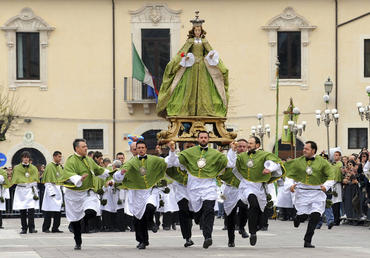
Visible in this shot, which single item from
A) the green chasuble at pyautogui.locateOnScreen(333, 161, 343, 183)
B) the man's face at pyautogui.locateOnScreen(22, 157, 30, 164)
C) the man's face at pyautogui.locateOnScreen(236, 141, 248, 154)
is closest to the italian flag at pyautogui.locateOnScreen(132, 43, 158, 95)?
the green chasuble at pyautogui.locateOnScreen(333, 161, 343, 183)

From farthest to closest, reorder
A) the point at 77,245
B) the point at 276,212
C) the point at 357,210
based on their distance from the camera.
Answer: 1. the point at 276,212
2. the point at 357,210
3. the point at 77,245

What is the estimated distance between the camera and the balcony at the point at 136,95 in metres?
44.8

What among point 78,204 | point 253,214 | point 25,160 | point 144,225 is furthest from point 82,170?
point 25,160

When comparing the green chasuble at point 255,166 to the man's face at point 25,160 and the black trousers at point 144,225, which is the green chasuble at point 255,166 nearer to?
the black trousers at point 144,225

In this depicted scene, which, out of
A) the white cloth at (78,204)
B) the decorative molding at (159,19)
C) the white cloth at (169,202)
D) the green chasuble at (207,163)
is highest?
the decorative molding at (159,19)

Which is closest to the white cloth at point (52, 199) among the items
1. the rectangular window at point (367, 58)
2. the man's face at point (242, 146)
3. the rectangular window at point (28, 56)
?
the man's face at point (242, 146)

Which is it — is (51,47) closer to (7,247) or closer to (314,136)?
(314,136)

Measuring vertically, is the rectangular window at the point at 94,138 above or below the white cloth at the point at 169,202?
above

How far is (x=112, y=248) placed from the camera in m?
17.9

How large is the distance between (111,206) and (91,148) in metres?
20.5

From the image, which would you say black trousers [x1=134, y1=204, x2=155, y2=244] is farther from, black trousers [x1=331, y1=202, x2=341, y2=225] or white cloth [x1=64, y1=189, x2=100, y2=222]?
black trousers [x1=331, y1=202, x2=341, y2=225]

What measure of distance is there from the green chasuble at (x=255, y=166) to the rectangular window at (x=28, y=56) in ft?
92.2

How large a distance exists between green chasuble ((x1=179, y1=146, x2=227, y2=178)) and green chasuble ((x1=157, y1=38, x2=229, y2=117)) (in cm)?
670

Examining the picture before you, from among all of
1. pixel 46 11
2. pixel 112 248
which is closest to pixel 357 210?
pixel 112 248
